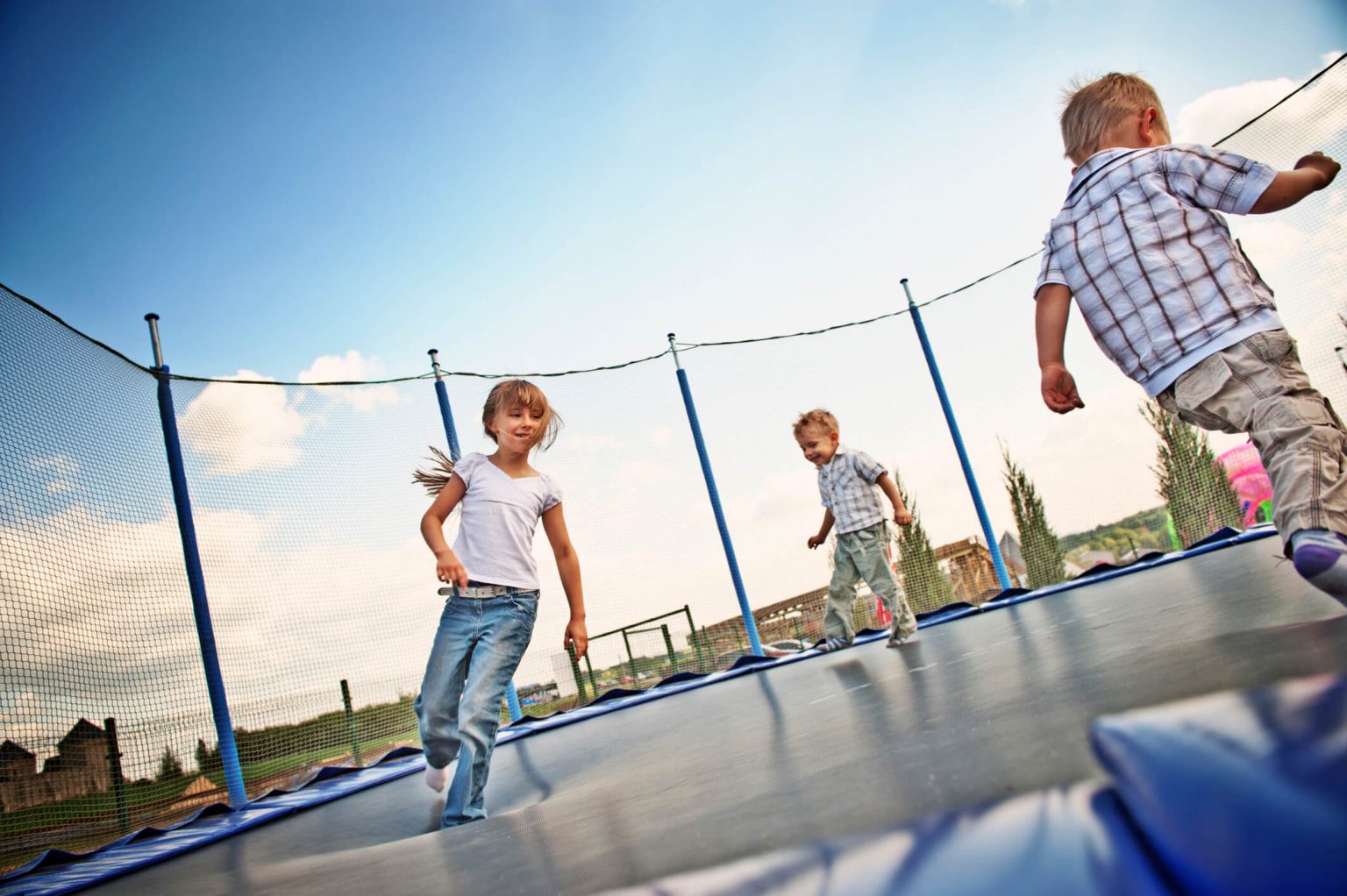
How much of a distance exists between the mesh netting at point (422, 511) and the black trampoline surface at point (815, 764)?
88cm

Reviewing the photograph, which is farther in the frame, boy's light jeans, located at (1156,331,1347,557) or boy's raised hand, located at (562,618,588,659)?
boy's raised hand, located at (562,618,588,659)

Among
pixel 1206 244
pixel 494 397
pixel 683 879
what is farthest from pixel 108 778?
pixel 1206 244

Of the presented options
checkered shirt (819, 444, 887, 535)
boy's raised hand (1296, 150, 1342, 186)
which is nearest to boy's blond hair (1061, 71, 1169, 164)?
boy's raised hand (1296, 150, 1342, 186)

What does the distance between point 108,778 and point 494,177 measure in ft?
13.2

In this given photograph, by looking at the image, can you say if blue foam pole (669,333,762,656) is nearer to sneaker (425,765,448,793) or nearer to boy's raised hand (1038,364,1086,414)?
sneaker (425,765,448,793)

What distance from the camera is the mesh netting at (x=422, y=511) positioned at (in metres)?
2.50

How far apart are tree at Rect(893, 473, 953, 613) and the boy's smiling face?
160cm

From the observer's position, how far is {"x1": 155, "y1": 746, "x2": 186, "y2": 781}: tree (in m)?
2.65

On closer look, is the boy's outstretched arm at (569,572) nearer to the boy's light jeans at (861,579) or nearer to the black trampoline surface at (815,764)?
the black trampoline surface at (815,764)

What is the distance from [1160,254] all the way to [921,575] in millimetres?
4667

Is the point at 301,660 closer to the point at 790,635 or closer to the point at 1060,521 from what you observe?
the point at 790,635

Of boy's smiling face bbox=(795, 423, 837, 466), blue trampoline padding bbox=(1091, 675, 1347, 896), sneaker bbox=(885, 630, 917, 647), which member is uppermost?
A: boy's smiling face bbox=(795, 423, 837, 466)

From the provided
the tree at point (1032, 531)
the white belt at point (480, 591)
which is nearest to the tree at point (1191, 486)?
the tree at point (1032, 531)

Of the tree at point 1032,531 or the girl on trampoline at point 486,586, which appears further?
the tree at point 1032,531
